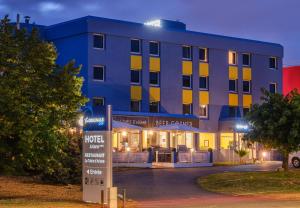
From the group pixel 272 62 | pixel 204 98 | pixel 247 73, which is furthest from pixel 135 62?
pixel 272 62

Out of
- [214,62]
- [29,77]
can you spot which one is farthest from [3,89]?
[214,62]

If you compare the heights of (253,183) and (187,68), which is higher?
(187,68)

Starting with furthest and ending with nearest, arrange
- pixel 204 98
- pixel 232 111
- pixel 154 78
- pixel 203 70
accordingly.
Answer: pixel 232 111, pixel 204 98, pixel 203 70, pixel 154 78

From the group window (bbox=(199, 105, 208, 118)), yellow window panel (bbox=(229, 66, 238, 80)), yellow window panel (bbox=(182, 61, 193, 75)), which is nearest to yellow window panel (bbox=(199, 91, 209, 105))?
window (bbox=(199, 105, 208, 118))

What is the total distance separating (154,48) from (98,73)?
19.5 feet

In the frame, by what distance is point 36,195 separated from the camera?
84.2 ft

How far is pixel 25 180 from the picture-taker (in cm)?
3155

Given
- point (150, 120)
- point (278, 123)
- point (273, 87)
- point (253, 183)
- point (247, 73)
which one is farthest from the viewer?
point (273, 87)

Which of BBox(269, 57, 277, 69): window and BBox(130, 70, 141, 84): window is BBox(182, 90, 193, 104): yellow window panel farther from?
BBox(269, 57, 277, 69): window

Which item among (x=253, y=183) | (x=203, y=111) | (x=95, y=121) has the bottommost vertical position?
(x=253, y=183)

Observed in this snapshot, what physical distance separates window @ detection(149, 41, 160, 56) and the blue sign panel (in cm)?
3273

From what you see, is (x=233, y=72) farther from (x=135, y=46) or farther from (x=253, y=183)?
(x=253, y=183)

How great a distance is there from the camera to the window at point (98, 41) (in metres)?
52.3

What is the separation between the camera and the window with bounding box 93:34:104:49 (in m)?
52.3
